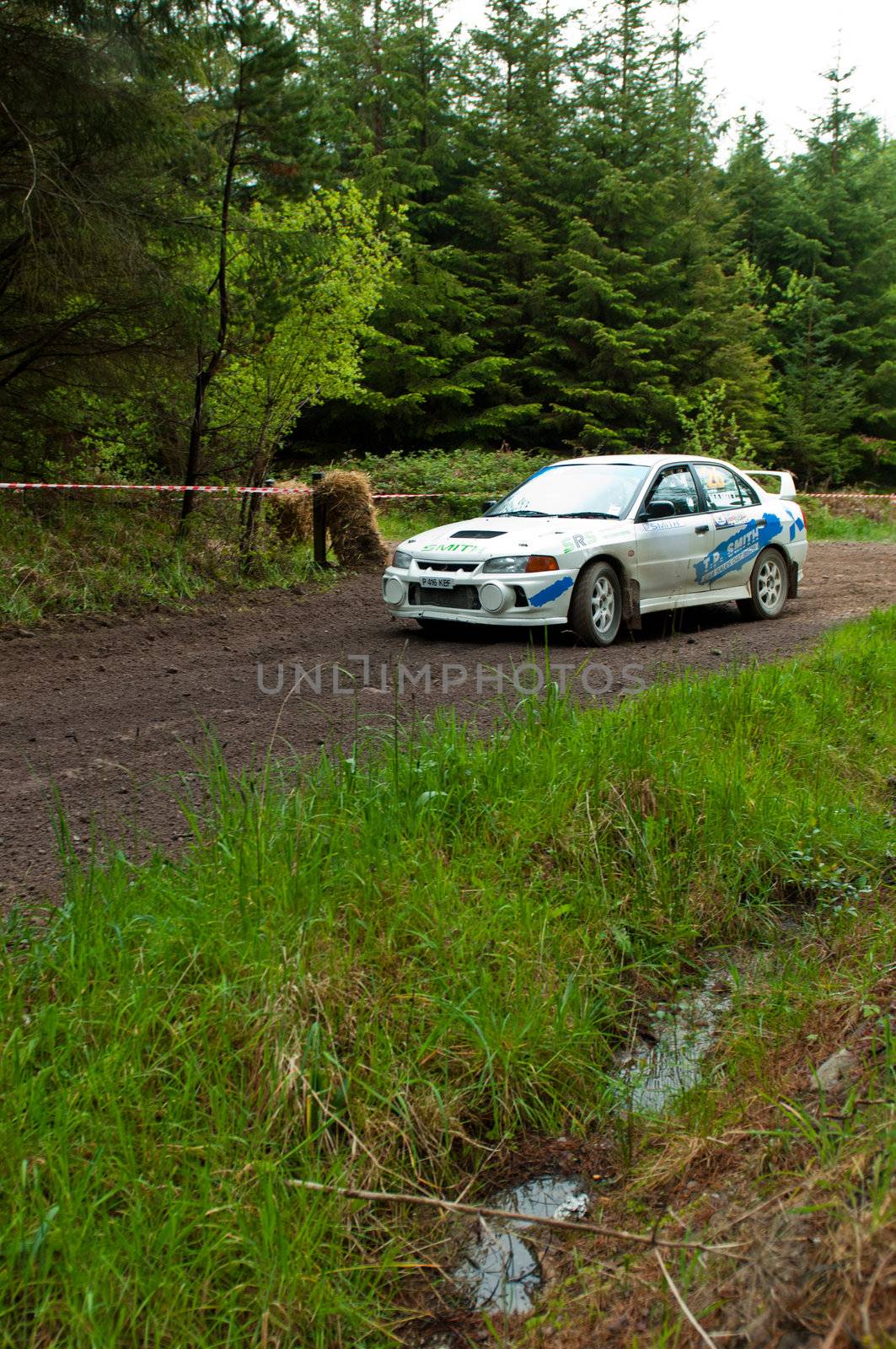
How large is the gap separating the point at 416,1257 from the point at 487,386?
3156 cm

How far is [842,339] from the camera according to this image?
39688 mm

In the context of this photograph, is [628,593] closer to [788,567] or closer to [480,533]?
[480,533]

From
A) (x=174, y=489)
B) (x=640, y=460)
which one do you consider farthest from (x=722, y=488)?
(x=174, y=489)

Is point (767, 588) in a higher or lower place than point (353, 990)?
higher

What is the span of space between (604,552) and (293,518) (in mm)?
6216

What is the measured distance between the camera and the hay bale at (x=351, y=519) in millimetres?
14367

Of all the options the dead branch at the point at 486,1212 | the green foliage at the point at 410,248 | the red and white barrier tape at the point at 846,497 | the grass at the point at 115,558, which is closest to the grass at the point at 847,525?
the red and white barrier tape at the point at 846,497

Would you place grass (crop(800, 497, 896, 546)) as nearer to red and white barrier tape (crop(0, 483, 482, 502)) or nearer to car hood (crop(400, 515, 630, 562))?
red and white barrier tape (crop(0, 483, 482, 502))

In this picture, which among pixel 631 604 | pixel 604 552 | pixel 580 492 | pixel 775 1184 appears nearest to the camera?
pixel 775 1184

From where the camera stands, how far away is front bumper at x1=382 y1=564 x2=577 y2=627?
898 cm

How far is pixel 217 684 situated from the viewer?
7938 mm

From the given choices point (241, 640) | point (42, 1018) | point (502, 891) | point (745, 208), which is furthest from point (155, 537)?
point (745, 208)

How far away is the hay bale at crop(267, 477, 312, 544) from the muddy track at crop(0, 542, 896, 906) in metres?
1.98

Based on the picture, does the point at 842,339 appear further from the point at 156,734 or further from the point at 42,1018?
the point at 42,1018
